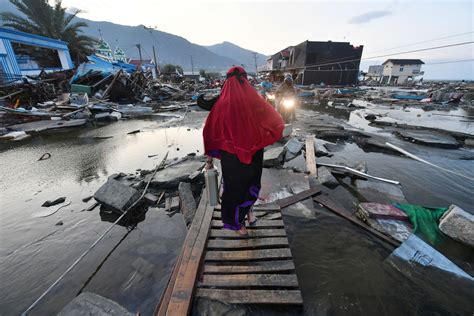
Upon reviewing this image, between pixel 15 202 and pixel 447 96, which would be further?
pixel 447 96

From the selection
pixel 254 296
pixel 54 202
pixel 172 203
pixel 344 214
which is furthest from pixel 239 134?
pixel 54 202

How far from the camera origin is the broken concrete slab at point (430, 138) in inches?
273

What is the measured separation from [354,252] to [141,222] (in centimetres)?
339

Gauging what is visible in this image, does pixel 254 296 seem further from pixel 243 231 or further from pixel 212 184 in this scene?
pixel 212 184

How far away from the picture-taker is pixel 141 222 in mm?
3477

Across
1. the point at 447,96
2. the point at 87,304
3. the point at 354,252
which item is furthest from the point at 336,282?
the point at 447,96

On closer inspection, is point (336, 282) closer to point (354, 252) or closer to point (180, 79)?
point (354, 252)

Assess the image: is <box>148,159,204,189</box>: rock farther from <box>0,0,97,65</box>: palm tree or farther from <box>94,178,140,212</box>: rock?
<box>0,0,97,65</box>: palm tree

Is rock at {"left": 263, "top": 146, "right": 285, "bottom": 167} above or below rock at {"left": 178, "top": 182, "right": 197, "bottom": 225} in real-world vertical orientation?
above

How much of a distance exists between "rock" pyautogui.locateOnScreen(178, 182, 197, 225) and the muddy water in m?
0.20

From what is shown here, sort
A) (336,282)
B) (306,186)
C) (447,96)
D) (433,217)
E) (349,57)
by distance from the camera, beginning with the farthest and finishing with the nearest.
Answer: (349,57), (447,96), (306,186), (433,217), (336,282)

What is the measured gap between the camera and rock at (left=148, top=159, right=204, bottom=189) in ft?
14.4

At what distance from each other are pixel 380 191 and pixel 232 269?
11.9 feet

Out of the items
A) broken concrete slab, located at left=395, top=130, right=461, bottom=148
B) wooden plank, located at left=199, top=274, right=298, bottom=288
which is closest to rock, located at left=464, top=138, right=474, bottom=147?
broken concrete slab, located at left=395, top=130, right=461, bottom=148
